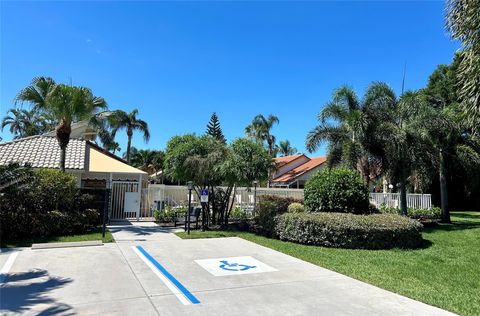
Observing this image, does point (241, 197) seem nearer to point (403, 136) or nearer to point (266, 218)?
point (266, 218)

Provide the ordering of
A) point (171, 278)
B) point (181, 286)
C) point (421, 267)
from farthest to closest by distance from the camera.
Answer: point (421, 267)
point (171, 278)
point (181, 286)

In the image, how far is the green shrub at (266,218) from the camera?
1324 cm

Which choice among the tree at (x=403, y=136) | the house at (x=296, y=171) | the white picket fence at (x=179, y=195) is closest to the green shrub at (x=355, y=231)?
the tree at (x=403, y=136)

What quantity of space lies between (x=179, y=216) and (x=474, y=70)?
13.2 m

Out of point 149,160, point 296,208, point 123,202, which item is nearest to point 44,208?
point 123,202

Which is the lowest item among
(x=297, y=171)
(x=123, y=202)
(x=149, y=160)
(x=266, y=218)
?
(x=266, y=218)

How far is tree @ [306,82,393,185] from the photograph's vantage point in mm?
16484

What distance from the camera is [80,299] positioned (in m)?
5.66

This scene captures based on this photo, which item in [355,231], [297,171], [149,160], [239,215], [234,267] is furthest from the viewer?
[149,160]

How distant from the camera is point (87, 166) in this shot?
16.9 metres

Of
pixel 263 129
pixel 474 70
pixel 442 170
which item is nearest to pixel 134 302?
pixel 474 70

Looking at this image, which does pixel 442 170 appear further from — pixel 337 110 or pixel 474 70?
pixel 474 70

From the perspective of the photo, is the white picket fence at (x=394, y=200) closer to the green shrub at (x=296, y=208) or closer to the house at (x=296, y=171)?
the green shrub at (x=296, y=208)

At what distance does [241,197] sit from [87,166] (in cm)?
893
